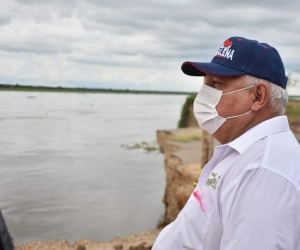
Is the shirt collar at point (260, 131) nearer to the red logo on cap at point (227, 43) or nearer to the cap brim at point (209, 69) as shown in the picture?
the cap brim at point (209, 69)

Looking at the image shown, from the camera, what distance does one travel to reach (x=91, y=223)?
41.6 ft

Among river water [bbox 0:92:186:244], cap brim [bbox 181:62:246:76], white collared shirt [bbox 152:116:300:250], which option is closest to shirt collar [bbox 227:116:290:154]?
→ white collared shirt [bbox 152:116:300:250]

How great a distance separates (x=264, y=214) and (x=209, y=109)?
24.2 inches

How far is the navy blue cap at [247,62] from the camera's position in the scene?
6.63 feet

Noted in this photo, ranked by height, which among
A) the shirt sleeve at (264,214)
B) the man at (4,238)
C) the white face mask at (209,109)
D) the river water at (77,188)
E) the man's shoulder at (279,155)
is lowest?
the river water at (77,188)

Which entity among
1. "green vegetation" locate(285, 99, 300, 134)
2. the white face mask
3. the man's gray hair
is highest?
the man's gray hair

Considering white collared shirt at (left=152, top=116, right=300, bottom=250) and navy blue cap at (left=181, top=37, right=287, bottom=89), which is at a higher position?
navy blue cap at (left=181, top=37, right=287, bottom=89)

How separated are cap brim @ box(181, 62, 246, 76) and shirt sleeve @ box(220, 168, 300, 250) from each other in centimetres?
47

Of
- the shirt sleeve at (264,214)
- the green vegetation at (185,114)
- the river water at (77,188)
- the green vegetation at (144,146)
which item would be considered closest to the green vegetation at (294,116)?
the river water at (77,188)

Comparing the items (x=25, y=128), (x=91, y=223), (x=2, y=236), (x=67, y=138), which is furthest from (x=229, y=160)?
(x=25, y=128)

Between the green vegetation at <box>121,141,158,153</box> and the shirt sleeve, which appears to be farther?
the green vegetation at <box>121,141,158,153</box>

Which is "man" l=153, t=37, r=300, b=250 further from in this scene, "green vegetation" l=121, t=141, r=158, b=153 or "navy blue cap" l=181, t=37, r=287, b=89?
"green vegetation" l=121, t=141, r=158, b=153

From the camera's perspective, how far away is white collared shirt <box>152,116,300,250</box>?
1.72 meters

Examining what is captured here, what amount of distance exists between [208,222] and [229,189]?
215 millimetres
